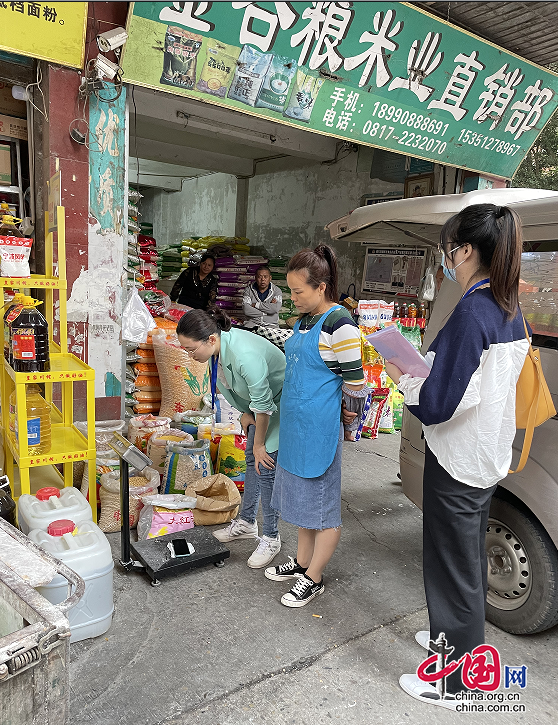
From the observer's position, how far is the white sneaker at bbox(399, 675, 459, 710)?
2090mm

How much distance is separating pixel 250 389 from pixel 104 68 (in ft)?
8.87

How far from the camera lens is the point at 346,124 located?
17.4 feet

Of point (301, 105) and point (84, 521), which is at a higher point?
point (301, 105)

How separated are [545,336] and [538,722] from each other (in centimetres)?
155

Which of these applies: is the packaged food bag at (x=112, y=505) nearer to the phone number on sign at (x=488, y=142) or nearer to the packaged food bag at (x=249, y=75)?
the packaged food bag at (x=249, y=75)

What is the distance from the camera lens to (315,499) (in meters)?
2.56

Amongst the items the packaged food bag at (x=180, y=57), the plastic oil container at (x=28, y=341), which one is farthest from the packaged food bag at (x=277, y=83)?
the plastic oil container at (x=28, y=341)

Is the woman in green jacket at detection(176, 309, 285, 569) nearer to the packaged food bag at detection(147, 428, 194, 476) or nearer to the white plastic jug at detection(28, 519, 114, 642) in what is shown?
the packaged food bag at detection(147, 428, 194, 476)

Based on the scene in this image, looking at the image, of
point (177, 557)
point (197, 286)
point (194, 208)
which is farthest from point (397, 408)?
point (194, 208)

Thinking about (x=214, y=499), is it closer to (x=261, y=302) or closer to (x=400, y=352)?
(x=400, y=352)

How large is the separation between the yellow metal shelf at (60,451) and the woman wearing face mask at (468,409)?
1.77 m

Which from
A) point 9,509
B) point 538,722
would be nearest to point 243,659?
point 538,722

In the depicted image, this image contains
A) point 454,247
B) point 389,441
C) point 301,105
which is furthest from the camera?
point 389,441

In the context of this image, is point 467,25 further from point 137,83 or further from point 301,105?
point 137,83
